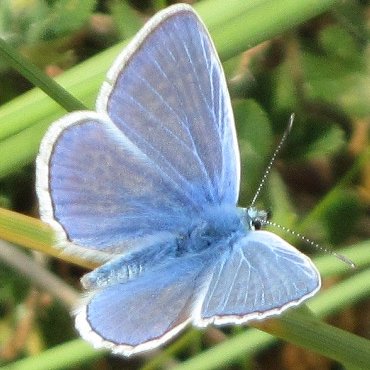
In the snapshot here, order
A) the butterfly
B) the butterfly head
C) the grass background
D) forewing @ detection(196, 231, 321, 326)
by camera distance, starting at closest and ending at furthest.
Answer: forewing @ detection(196, 231, 321, 326), the butterfly, the butterfly head, the grass background

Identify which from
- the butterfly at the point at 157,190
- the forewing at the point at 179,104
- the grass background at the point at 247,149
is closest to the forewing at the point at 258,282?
the butterfly at the point at 157,190

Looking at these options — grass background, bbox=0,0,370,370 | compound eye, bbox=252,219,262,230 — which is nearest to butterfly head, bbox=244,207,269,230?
compound eye, bbox=252,219,262,230

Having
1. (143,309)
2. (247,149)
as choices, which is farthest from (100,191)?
(247,149)

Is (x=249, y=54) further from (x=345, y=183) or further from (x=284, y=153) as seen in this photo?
(x=345, y=183)

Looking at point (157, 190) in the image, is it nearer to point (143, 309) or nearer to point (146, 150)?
point (146, 150)

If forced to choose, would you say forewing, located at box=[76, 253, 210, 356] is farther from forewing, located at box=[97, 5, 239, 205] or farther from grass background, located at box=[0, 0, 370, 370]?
grass background, located at box=[0, 0, 370, 370]

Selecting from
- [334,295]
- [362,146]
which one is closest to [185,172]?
[334,295]
